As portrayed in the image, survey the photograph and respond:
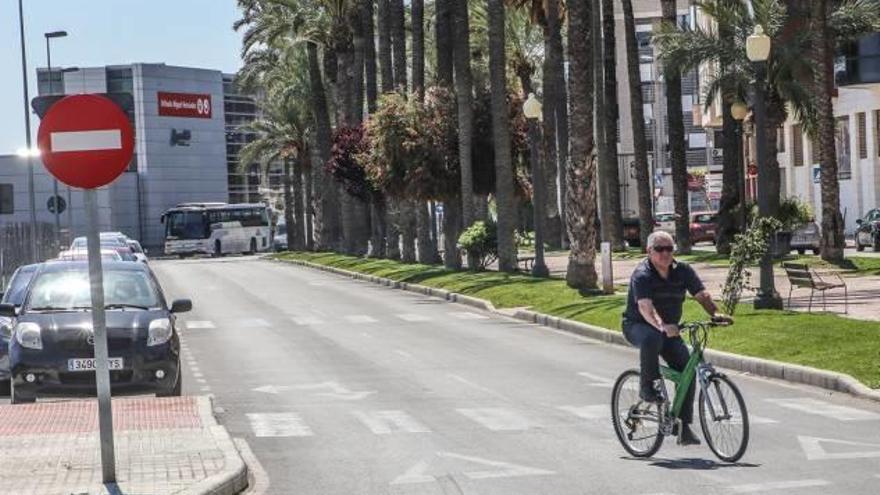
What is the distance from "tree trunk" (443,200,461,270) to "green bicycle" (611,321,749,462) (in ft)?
119

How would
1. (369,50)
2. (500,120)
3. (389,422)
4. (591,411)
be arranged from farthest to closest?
(369,50)
(500,120)
(591,411)
(389,422)

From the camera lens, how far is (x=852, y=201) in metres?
70.2

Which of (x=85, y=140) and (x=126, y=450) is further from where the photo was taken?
(x=126, y=450)

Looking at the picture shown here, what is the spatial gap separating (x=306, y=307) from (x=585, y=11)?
398 inches

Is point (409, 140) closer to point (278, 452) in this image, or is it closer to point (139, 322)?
point (139, 322)

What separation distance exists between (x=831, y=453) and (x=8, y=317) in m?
10.8

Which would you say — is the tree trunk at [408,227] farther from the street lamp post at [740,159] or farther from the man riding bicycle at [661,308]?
the man riding bicycle at [661,308]

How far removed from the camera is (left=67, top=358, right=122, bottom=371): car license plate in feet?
53.7

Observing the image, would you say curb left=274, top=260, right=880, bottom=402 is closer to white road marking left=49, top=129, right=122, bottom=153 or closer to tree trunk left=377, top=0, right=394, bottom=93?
white road marking left=49, top=129, right=122, bottom=153

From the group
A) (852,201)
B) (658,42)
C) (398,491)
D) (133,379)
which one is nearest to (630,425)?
(398,491)

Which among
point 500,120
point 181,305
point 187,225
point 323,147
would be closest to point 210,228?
point 187,225

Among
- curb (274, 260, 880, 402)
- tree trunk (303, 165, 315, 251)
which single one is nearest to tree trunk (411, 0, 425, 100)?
curb (274, 260, 880, 402)

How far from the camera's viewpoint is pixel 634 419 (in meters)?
12.6

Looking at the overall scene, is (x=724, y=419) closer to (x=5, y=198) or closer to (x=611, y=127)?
(x=5, y=198)
